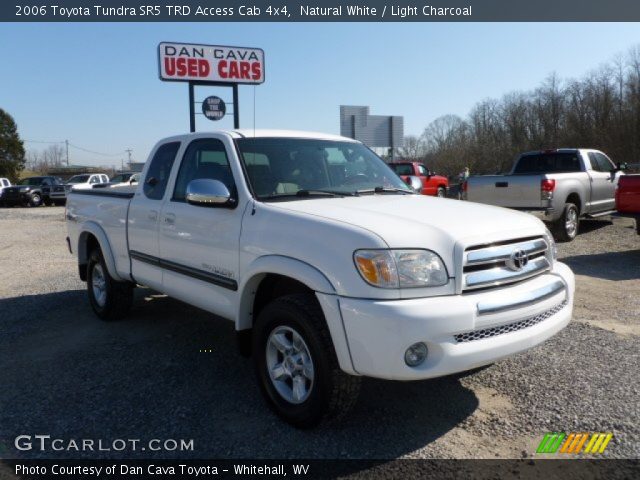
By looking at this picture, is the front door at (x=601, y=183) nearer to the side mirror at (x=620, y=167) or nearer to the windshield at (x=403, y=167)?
the side mirror at (x=620, y=167)

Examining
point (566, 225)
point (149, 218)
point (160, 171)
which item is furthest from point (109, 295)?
point (566, 225)

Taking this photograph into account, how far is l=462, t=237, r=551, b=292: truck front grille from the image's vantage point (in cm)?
308

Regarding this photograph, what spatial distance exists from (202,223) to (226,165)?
0.49m

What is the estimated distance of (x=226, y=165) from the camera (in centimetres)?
420

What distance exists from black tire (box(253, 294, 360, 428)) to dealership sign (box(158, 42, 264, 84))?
16285mm

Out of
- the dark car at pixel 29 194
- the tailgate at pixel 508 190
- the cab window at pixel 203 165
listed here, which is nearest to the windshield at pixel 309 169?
the cab window at pixel 203 165

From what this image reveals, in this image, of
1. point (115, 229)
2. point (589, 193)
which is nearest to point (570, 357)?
point (115, 229)

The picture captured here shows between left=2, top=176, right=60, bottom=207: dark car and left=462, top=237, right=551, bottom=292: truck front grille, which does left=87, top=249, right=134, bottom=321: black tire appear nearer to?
left=462, top=237, right=551, bottom=292: truck front grille

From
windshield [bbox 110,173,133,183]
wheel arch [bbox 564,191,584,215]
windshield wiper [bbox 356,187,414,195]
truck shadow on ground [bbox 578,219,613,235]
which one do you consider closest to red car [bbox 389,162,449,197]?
truck shadow on ground [bbox 578,219,613,235]

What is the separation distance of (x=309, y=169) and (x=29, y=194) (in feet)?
101

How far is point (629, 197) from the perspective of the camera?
925 cm

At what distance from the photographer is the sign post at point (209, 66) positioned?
18.0 metres

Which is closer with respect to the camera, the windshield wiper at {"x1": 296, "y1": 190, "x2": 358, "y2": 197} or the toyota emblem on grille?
the toyota emblem on grille

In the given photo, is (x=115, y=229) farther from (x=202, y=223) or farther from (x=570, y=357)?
(x=570, y=357)
